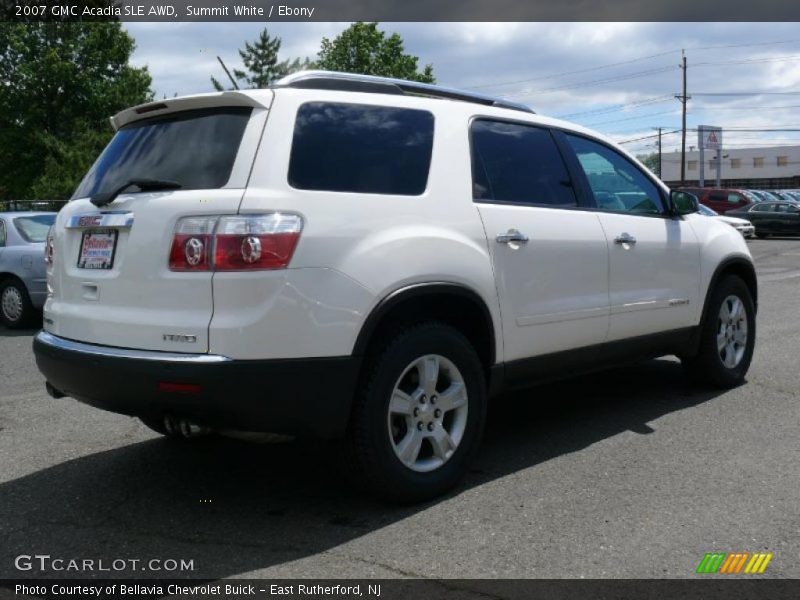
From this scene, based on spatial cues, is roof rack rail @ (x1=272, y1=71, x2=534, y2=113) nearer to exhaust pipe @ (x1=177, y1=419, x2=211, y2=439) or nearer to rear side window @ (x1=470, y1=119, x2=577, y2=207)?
rear side window @ (x1=470, y1=119, x2=577, y2=207)

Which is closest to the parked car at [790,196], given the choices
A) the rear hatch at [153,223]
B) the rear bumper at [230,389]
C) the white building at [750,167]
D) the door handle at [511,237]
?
the door handle at [511,237]

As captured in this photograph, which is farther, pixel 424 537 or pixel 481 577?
pixel 424 537

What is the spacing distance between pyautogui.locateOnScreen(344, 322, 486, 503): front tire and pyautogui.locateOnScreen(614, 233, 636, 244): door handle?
1429 mm

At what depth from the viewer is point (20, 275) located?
35.8 feet

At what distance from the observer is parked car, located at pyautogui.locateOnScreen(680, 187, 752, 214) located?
36000mm

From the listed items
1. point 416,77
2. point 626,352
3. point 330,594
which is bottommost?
point 330,594

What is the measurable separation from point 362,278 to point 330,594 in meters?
1.29

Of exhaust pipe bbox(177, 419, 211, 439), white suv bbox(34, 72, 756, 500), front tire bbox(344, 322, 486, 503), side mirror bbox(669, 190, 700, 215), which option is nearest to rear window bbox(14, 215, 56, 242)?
white suv bbox(34, 72, 756, 500)

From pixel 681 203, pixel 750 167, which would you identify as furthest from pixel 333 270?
pixel 750 167

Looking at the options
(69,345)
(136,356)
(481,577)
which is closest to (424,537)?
(481,577)

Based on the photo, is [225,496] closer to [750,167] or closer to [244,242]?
[244,242]

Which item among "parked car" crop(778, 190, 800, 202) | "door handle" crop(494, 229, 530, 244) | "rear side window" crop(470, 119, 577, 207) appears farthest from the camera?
"parked car" crop(778, 190, 800, 202)

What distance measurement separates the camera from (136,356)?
3752 mm

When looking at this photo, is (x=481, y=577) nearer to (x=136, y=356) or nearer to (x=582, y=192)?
(x=136, y=356)
